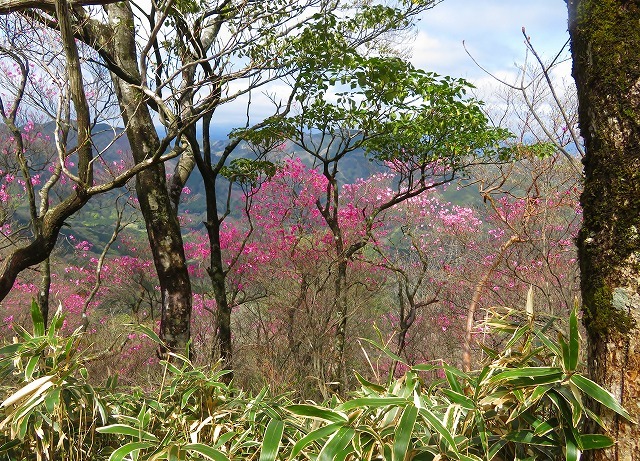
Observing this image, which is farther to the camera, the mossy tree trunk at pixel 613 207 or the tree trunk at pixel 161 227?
the tree trunk at pixel 161 227

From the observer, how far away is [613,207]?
3.78ft

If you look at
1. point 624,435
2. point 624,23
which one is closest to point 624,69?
point 624,23

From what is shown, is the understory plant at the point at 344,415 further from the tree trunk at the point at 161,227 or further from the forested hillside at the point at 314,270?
the tree trunk at the point at 161,227

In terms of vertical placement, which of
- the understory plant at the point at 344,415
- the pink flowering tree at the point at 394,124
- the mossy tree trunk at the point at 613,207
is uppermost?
the pink flowering tree at the point at 394,124

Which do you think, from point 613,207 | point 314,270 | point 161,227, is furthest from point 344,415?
point 314,270

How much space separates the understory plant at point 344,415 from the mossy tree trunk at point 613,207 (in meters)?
0.07

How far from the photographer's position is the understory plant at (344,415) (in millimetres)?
1133

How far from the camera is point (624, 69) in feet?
3.76

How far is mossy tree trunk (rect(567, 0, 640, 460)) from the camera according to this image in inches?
42.6

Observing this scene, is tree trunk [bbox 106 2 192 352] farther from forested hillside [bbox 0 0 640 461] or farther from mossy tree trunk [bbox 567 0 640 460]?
mossy tree trunk [bbox 567 0 640 460]

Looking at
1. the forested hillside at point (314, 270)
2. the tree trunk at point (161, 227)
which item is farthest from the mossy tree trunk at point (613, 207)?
the tree trunk at point (161, 227)

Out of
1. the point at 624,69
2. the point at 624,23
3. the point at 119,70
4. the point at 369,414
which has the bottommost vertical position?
the point at 369,414

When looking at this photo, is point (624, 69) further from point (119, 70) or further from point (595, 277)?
point (119, 70)

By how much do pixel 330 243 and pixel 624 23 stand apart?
8.06 metres
